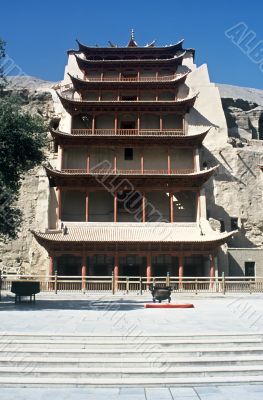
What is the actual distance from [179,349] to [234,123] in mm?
40832

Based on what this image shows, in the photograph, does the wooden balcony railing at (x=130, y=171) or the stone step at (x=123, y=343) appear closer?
the stone step at (x=123, y=343)

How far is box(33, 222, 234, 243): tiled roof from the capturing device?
2961 centimetres

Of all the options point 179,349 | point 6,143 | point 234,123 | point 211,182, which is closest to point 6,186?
point 6,143

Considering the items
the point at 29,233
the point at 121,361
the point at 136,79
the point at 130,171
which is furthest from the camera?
the point at 136,79

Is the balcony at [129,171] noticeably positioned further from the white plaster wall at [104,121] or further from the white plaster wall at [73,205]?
the white plaster wall at [104,121]

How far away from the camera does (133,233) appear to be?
31.3m

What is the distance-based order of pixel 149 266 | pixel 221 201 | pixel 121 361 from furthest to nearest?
pixel 221 201 → pixel 149 266 → pixel 121 361

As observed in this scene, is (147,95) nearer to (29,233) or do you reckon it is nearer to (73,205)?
(73,205)

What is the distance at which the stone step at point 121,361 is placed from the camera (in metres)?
8.64

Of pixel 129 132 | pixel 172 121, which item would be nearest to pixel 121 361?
pixel 129 132

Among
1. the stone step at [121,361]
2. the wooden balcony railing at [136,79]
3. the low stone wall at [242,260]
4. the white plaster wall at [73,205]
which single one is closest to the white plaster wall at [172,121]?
the wooden balcony railing at [136,79]

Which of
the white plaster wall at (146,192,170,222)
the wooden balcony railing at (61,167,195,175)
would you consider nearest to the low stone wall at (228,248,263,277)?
the white plaster wall at (146,192,170,222)

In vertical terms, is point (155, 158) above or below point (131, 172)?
above

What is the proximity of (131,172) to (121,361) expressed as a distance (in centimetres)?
2740
